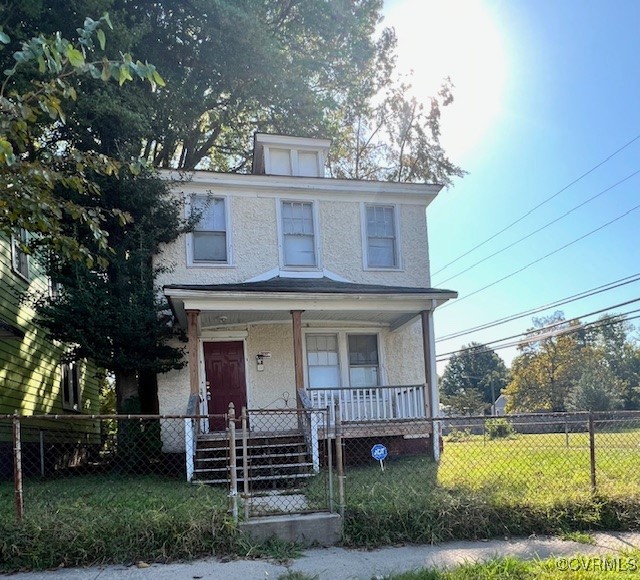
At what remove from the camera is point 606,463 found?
9.57 m

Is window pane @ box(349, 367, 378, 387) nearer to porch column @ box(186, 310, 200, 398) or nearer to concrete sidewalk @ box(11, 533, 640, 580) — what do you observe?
porch column @ box(186, 310, 200, 398)

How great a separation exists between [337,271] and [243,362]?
117 inches

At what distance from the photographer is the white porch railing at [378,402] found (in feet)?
35.3

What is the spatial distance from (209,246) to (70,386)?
24.0ft

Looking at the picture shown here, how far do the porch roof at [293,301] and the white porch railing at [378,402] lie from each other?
1.58 m

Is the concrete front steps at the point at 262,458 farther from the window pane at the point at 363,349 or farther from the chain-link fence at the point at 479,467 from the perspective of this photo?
the window pane at the point at 363,349

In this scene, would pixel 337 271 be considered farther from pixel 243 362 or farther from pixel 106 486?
pixel 106 486

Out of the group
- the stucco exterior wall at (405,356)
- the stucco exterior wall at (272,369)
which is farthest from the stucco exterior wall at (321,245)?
the stucco exterior wall at (272,369)

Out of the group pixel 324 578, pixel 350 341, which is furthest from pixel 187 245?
pixel 324 578

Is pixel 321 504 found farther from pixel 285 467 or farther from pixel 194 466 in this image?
pixel 194 466

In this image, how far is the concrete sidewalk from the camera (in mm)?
4480

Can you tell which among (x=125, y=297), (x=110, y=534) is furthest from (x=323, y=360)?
(x=110, y=534)

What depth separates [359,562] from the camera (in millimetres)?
4789

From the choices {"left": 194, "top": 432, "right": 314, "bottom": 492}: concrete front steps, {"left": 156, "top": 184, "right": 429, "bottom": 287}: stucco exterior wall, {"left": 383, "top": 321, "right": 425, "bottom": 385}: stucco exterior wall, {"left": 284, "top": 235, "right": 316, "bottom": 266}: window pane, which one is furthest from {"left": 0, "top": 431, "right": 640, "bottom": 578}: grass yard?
{"left": 284, "top": 235, "right": 316, "bottom": 266}: window pane
